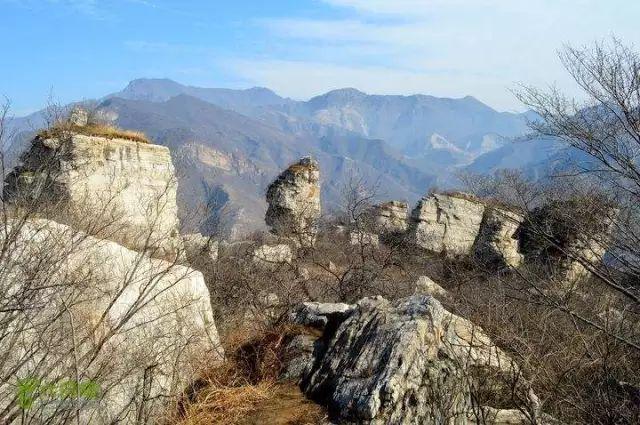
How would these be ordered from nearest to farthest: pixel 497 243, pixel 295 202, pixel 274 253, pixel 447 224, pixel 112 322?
pixel 112 322, pixel 274 253, pixel 497 243, pixel 447 224, pixel 295 202

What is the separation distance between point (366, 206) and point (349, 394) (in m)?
22.8

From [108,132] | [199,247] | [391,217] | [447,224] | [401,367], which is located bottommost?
[391,217]

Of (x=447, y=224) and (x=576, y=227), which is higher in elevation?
(x=576, y=227)

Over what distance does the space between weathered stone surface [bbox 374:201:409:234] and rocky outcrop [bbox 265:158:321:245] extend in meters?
3.56

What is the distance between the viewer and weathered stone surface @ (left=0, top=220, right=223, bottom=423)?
6.68m

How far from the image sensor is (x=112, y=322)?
786 cm

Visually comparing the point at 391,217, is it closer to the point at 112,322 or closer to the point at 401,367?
the point at 112,322

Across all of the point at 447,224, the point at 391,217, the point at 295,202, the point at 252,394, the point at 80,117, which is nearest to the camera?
the point at 252,394

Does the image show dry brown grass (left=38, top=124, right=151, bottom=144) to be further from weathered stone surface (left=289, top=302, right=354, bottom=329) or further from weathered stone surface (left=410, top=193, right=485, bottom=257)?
weathered stone surface (left=410, top=193, right=485, bottom=257)

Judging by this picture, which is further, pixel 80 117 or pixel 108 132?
pixel 108 132

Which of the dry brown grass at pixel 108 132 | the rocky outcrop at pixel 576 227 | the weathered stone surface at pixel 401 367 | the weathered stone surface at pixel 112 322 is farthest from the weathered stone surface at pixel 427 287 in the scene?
the weathered stone surface at pixel 401 367

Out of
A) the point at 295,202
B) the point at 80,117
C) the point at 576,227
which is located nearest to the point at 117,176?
the point at 80,117

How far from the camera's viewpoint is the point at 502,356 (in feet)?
24.9

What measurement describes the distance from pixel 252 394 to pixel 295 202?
21.9m
